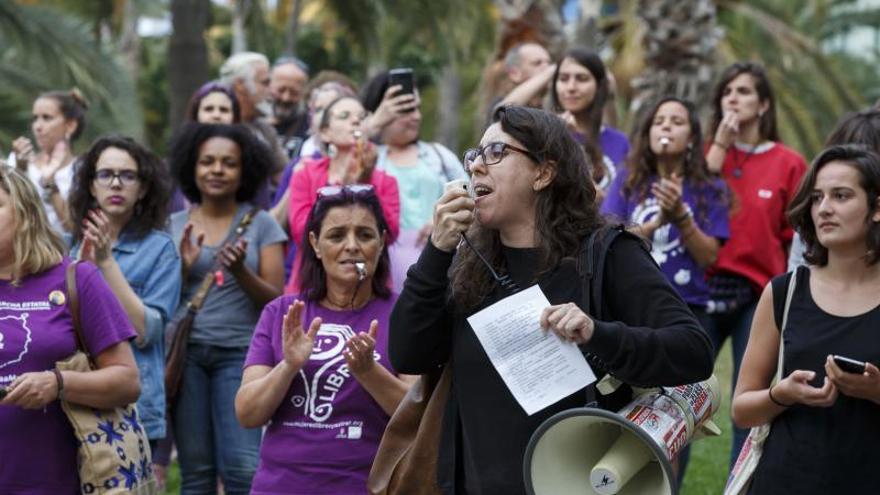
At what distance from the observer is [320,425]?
18.7ft

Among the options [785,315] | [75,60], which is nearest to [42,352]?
[785,315]

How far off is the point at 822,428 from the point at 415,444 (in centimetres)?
138

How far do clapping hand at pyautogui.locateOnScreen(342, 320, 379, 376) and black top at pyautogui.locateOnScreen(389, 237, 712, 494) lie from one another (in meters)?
0.73

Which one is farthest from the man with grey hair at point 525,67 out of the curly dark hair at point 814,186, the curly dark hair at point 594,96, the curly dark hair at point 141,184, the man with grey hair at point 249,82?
the curly dark hair at point 814,186

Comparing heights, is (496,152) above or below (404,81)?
below

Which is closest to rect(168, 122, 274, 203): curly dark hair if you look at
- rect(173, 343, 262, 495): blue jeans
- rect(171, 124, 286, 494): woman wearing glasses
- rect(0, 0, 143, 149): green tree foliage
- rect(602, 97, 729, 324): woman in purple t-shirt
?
rect(171, 124, 286, 494): woman wearing glasses

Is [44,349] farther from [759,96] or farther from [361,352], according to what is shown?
[759,96]

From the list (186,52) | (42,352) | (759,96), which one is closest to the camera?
(42,352)

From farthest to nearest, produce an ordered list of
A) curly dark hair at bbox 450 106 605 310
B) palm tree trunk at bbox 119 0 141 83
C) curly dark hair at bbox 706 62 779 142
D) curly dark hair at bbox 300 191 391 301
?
palm tree trunk at bbox 119 0 141 83 < curly dark hair at bbox 706 62 779 142 < curly dark hair at bbox 300 191 391 301 < curly dark hair at bbox 450 106 605 310

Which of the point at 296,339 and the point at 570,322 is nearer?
the point at 570,322

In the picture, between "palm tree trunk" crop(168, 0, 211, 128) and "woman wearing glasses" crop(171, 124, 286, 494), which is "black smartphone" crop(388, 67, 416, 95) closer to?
"woman wearing glasses" crop(171, 124, 286, 494)

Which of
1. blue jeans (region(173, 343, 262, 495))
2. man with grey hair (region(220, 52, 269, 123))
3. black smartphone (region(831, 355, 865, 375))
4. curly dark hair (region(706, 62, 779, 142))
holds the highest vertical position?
man with grey hair (region(220, 52, 269, 123))

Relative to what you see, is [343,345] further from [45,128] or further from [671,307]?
[45,128]

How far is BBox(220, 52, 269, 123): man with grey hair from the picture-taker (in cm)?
977
